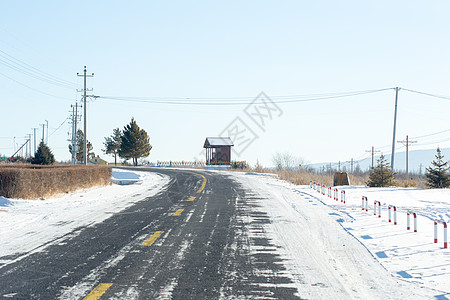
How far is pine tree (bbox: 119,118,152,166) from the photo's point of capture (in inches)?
3113

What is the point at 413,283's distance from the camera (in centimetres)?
586

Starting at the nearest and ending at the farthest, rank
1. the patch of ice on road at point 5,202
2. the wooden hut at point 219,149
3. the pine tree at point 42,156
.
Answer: the patch of ice on road at point 5,202, the pine tree at point 42,156, the wooden hut at point 219,149

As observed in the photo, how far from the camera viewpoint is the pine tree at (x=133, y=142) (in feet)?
259

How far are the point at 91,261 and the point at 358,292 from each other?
4323 millimetres

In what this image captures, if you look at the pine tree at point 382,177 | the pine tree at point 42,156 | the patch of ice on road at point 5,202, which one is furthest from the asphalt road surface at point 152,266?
the pine tree at point 42,156

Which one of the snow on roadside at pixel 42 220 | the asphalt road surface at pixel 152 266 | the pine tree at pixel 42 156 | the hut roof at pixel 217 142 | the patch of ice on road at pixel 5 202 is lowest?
the snow on roadside at pixel 42 220

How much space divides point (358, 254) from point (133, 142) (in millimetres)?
74631

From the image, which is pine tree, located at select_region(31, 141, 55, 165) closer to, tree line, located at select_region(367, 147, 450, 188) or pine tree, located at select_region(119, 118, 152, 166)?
pine tree, located at select_region(119, 118, 152, 166)

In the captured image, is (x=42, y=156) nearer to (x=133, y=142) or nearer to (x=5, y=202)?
(x=133, y=142)

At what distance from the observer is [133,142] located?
7912cm

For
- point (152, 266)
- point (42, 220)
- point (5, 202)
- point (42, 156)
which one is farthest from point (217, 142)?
point (152, 266)

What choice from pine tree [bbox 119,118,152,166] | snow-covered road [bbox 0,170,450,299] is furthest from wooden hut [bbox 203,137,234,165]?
snow-covered road [bbox 0,170,450,299]

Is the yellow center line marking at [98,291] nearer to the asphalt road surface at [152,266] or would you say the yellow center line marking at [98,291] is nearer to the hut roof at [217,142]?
the asphalt road surface at [152,266]

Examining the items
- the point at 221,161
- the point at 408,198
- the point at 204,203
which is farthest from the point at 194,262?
the point at 221,161
